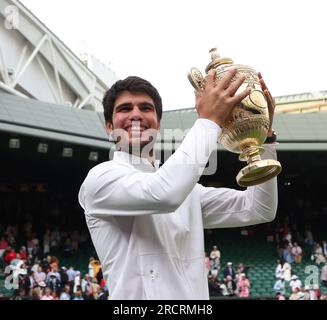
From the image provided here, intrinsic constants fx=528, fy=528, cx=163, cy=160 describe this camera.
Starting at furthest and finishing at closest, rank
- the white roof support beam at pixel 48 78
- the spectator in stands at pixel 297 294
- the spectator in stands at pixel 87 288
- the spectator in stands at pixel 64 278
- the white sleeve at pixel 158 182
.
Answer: the white roof support beam at pixel 48 78, the spectator in stands at pixel 64 278, the spectator in stands at pixel 297 294, the spectator in stands at pixel 87 288, the white sleeve at pixel 158 182

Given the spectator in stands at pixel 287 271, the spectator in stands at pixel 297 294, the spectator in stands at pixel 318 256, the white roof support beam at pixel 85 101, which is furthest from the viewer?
the white roof support beam at pixel 85 101

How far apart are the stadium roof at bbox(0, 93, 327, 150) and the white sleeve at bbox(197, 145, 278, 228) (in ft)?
36.7

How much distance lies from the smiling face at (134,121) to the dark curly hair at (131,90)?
15 mm

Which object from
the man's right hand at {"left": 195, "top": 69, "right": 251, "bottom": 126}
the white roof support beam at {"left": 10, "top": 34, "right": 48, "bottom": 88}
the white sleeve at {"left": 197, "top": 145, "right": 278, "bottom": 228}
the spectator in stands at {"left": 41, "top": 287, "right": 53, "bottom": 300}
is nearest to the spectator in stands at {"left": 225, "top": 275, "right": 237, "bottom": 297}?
the spectator in stands at {"left": 41, "top": 287, "right": 53, "bottom": 300}

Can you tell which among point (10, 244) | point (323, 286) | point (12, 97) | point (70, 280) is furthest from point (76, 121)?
point (323, 286)

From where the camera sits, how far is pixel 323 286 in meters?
12.8

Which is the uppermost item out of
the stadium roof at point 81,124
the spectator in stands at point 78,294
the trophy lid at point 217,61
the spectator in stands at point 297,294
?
the stadium roof at point 81,124

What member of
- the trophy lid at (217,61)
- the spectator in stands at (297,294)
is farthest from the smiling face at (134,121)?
the spectator in stands at (297,294)

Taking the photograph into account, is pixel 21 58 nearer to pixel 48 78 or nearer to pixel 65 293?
pixel 48 78

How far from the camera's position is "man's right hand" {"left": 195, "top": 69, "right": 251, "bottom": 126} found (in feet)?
5.22

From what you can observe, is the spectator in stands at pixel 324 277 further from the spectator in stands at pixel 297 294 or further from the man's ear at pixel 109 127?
the man's ear at pixel 109 127

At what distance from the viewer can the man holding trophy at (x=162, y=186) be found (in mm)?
1539

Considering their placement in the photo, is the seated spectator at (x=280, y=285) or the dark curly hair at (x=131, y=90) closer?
the dark curly hair at (x=131, y=90)
